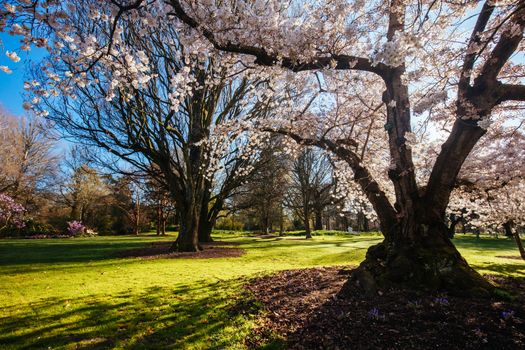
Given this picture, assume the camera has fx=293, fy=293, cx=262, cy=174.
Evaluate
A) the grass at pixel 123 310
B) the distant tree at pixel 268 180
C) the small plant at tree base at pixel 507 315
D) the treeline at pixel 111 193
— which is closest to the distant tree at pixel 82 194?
the treeline at pixel 111 193

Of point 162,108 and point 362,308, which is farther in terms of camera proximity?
point 162,108

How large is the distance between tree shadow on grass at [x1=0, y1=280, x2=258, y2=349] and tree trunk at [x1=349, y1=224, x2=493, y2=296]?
2.75m

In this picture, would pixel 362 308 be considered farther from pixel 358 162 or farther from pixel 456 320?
pixel 358 162

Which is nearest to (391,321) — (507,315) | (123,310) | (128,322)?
(507,315)

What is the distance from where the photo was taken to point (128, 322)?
17.2ft

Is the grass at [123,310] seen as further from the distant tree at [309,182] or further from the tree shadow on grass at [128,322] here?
the distant tree at [309,182]

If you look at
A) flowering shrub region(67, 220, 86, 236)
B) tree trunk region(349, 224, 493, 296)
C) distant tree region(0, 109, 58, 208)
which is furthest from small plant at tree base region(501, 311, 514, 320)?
flowering shrub region(67, 220, 86, 236)

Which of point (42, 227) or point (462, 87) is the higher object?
point (462, 87)

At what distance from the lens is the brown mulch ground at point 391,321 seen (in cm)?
387

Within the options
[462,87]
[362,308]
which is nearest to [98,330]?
[362,308]

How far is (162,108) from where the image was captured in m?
17.2

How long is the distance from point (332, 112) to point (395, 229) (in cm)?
552

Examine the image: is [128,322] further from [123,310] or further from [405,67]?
[405,67]

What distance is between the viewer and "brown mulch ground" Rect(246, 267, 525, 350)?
152 inches
